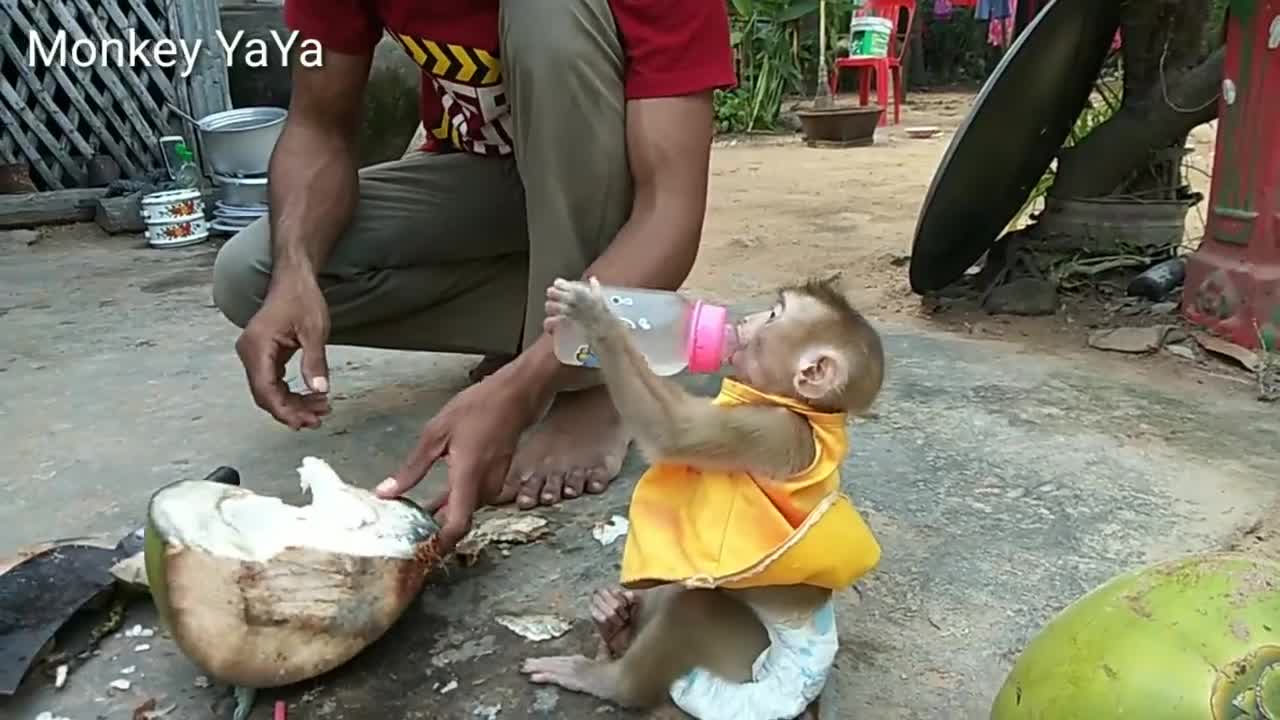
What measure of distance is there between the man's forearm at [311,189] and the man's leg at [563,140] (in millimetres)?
411

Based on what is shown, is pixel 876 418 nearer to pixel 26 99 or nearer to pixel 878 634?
pixel 878 634

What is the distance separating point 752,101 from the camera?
9109 mm

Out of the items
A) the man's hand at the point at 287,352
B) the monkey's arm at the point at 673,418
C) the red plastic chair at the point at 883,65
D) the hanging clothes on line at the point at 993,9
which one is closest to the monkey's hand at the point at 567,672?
the monkey's arm at the point at 673,418

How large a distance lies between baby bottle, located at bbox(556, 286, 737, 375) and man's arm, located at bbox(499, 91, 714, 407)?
61 millimetres

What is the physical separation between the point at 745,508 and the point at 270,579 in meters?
0.49

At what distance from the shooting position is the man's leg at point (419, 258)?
2.04 metres

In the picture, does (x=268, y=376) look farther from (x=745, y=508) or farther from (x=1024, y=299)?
(x=1024, y=299)

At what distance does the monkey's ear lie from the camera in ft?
3.78

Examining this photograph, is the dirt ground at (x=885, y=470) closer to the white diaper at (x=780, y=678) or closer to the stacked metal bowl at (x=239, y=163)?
the white diaper at (x=780, y=678)

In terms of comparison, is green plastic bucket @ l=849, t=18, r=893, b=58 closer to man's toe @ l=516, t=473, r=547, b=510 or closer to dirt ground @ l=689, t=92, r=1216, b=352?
dirt ground @ l=689, t=92, r=1216, b=352

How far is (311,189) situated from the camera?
1954 millimetres

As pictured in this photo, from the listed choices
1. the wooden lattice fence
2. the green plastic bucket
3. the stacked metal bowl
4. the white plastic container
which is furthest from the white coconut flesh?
the green plastic bucket

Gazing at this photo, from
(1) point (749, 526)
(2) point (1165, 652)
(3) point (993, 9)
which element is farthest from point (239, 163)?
(3) point (993, 9)

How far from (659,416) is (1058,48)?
2.07 meters
